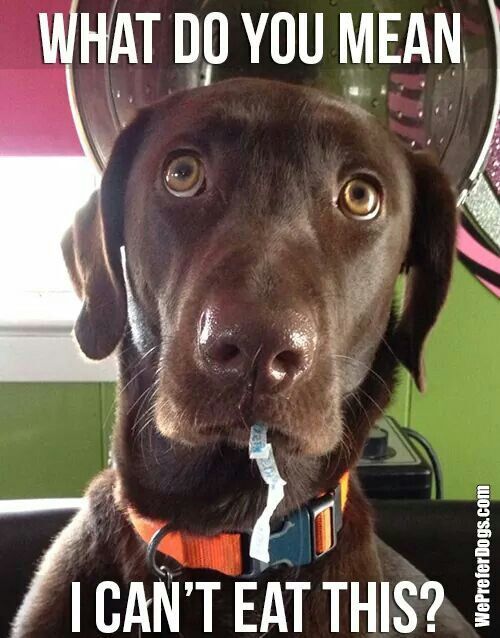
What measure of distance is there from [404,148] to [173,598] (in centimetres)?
58

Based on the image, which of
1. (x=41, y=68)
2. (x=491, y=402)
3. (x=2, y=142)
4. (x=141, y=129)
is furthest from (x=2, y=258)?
(x=491, y=402)

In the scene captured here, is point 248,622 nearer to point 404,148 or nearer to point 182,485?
point 182,485

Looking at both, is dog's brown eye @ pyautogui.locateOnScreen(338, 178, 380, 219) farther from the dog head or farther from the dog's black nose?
the dog's black nose

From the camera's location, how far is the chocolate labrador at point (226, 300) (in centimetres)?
66

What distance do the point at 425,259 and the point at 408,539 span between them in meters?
0.55

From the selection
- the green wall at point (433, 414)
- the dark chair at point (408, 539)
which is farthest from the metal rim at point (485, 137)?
the green wall at point (433, 414)

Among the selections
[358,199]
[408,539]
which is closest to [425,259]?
[358,199]

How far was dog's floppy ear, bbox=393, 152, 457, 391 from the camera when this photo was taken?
902mm

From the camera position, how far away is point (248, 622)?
30.4 inches

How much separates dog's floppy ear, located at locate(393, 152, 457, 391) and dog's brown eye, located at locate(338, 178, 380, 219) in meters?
0.12

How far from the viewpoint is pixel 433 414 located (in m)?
1.82

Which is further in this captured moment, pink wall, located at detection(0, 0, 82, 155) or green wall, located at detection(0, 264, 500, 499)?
green wall, located at detection(0, 264, 500, 499)

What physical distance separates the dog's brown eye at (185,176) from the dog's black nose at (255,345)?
0.21 metres

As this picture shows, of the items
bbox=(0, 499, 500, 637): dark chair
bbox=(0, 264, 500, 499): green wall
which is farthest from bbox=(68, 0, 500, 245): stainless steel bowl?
bbox=(0, 264, 500, 499): green wall
